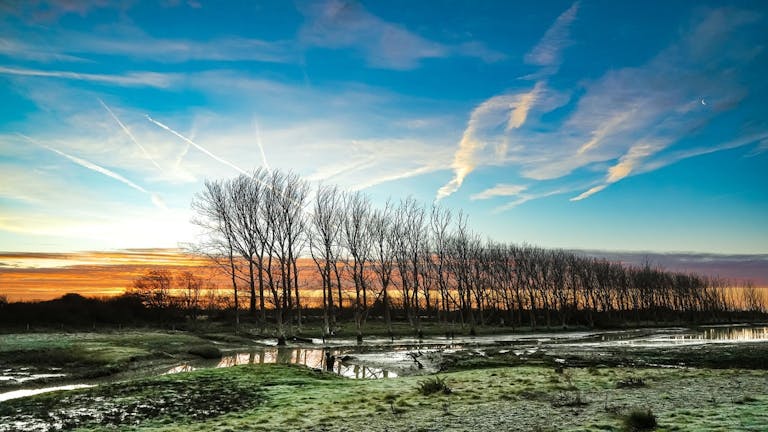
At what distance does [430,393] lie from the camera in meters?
13.9

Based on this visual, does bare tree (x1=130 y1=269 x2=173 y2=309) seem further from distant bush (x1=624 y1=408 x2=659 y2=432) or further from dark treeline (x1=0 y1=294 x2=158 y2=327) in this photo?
distant bush (x1=624 y1=408 x2=659 y2=432)

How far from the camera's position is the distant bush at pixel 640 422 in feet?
28.9

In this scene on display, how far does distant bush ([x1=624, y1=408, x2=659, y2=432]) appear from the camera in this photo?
8.80 meters

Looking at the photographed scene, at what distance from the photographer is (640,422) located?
8.99 meters

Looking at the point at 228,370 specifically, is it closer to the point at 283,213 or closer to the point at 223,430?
the point at 223,430

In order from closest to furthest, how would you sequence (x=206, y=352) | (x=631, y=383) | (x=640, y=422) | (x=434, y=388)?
(x=640, y=422) < (x=434, y=388) < (x=631, y=383) < (x=206, y=352)

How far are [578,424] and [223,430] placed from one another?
25.2 feet

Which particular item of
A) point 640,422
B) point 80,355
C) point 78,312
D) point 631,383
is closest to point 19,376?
point 80,355

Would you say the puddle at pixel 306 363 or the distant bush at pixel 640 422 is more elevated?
the distant bush at pixel 640 422

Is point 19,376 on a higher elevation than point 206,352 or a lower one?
higher

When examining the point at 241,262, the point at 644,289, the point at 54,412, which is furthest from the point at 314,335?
the point at 644,289

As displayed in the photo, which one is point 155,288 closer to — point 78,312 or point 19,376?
point 78,312

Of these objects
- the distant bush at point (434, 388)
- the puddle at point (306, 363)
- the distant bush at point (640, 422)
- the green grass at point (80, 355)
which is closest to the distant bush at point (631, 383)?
the distant bush at point (434, 388)

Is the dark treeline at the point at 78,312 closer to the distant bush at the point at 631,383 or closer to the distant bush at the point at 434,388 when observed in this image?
the distant bush at the point at 434,388
